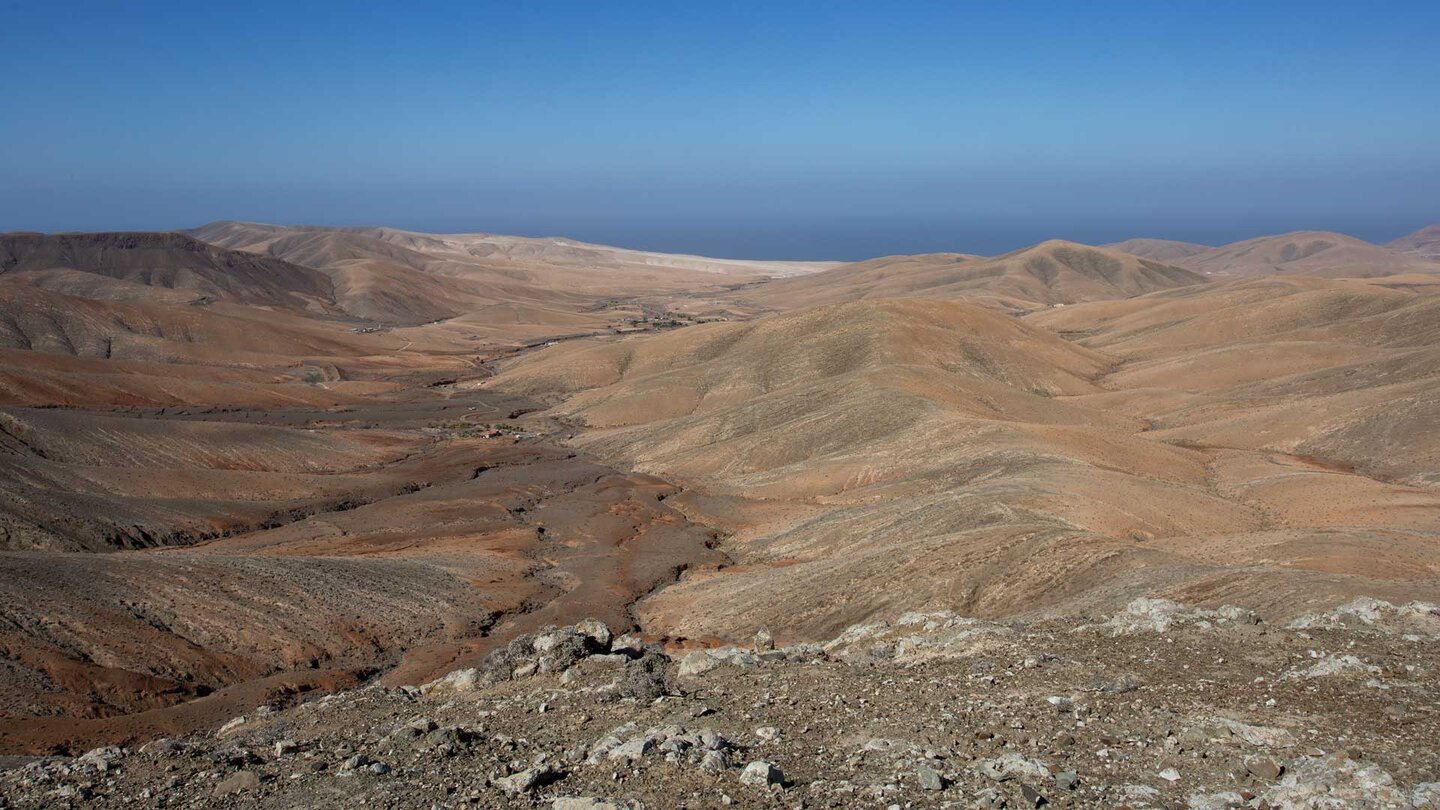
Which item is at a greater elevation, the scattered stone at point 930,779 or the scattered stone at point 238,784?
the scattered stone at point 930,779

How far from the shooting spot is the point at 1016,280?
160375mm

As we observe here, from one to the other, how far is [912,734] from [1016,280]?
511ft

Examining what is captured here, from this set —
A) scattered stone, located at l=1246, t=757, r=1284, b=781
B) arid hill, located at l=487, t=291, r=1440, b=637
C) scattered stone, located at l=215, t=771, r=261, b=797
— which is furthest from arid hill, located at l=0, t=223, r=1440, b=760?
scattered stone, located at l=1246, t=757, r=1284, b=781

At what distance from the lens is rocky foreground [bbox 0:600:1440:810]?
11.5 metres

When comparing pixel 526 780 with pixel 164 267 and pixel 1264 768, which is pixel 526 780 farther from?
pixel 164 267

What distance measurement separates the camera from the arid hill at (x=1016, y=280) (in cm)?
15588

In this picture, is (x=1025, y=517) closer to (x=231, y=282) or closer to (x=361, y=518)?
(x=361, y=518)

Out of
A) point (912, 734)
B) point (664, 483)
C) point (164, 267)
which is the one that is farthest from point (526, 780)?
point (164, 267)

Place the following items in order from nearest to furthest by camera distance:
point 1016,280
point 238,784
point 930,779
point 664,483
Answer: point 930,779
point 238,784
point 664,483
point 1016,280

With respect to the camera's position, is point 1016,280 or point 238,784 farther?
point 1016,280

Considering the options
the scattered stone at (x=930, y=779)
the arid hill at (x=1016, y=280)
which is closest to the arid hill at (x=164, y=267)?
the arid hill at (x=1016, y=280)

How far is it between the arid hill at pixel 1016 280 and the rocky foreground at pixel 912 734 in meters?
134

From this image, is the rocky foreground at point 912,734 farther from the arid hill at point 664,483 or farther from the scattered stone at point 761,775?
the arid hill at point 664,483

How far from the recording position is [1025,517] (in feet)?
107
